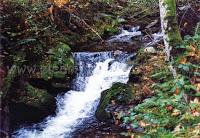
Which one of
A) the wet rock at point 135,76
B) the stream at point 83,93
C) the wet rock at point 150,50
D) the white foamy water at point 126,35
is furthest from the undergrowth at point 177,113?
the white foamy water at point 126,35

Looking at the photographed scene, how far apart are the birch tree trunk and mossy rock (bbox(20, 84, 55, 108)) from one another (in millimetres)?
3959

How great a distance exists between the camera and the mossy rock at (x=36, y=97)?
34.3 feet

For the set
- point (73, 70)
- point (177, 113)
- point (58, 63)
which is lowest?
point (177, 113)

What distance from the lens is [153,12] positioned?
18.0m

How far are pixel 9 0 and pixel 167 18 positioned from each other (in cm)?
602

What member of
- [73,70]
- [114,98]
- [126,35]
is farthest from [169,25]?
[126,35]

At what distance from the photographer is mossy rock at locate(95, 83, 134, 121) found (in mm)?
10039

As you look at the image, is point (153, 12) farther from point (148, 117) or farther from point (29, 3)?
point (148, 117)

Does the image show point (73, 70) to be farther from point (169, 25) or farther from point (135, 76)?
point (169, 25)

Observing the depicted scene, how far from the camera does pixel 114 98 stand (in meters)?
10.3

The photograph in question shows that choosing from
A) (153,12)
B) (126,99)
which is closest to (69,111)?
(126,99)

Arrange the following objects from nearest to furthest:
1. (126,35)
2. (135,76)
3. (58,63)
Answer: (135,76)
(58,63)
(126,35)

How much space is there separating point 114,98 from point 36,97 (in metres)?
2.17

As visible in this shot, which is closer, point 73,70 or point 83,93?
point 83,93
